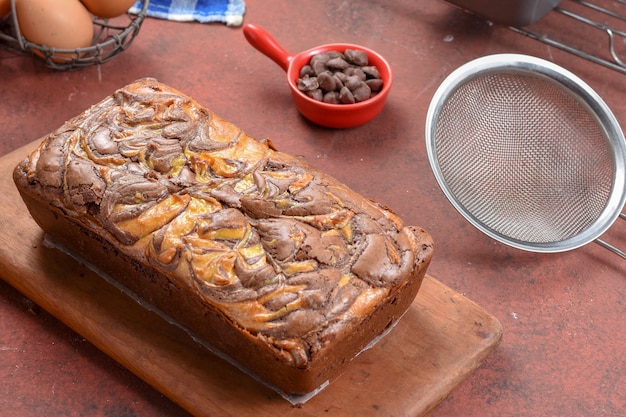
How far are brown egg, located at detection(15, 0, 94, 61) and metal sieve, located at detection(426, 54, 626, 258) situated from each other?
1.03 m

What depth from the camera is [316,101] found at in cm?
210

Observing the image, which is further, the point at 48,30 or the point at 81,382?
the point at 48,30

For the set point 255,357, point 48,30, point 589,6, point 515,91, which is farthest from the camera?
point 589,6

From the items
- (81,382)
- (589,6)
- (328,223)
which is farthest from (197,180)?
(589,6)

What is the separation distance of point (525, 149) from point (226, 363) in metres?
0.97

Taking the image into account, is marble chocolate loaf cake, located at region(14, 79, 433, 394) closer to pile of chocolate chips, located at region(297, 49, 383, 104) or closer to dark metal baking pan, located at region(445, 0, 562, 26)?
pile of chocolate chips, located at region(297, 49, 383, 104)

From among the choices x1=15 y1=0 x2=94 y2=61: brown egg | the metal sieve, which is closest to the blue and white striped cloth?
x1=15 y1=0 x2=94 y2=61: brown egg

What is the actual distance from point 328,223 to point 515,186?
2.25 feet

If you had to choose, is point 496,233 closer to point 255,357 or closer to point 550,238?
point 550,238

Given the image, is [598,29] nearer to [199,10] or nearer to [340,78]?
[340,78]

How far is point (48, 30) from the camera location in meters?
2.11

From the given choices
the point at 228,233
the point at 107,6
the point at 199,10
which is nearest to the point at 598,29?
the point at 199,10

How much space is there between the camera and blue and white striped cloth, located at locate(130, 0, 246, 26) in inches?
98.7

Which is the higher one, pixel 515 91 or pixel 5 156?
pixel 515 91
